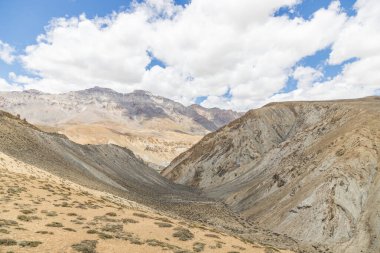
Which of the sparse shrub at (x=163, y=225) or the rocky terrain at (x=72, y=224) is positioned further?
the sparse shrub at (x=163, y=225)

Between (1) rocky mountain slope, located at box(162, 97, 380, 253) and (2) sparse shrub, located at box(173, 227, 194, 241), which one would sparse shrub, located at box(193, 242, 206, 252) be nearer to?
(2) sparse shrub, located at box(173, 227, 194, 241)

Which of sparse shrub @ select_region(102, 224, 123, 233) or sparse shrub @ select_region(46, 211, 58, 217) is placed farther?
sparse shrub @ select_region(46, 211, 58, 217)

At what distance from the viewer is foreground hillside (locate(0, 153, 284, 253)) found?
20.3 m

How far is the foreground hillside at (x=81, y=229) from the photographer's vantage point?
20.3m

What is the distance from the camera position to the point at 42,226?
22891 mm

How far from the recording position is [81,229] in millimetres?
23547

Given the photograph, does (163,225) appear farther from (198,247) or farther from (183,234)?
(198,247)

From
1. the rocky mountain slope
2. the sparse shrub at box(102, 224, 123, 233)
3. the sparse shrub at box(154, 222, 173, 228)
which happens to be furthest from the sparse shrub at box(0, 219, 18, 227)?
the rocky mountain slope

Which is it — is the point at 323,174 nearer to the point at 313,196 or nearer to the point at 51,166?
the point at 313,196

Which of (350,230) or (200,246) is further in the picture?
(350,230)

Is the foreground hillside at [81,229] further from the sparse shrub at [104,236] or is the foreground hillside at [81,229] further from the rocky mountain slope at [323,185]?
the rocky mountain slope at [323,185]

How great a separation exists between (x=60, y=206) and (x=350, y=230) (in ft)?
103

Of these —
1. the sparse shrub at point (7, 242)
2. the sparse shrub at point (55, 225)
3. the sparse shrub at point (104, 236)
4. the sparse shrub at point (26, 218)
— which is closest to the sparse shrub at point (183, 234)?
the sparse shrub at point (104, 236)

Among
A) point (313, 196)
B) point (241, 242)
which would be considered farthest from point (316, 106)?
point (241, 242)
